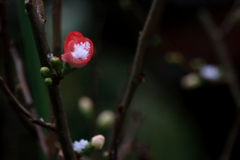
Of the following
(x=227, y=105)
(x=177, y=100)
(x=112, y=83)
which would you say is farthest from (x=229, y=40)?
(x=112, y=83)

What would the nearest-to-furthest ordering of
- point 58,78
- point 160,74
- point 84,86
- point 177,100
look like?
point 58,78
point 84,86
point 177,100
point 160,74

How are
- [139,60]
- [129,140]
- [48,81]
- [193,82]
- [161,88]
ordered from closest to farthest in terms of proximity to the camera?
[48,81] < [139,60] < [129,140] < [193,82] < [161,88]

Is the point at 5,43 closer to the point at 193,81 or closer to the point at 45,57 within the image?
the point at 45,57

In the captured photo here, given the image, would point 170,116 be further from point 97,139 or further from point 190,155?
point 97,139

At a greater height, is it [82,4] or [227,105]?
[82,4]

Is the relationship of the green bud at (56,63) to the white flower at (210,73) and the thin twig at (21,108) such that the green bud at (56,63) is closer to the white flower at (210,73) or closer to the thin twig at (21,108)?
the thin twig at (21,108)

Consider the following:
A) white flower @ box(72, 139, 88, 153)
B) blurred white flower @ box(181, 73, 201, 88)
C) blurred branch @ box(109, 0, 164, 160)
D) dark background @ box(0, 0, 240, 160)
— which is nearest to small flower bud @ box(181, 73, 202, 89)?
blurred white flower @ box(181, 73, 201, 88)

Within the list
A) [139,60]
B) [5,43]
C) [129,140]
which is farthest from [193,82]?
[5,43]
